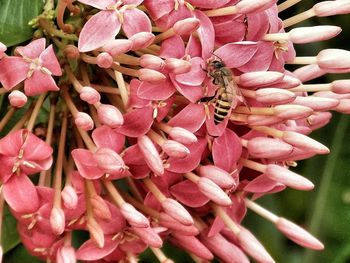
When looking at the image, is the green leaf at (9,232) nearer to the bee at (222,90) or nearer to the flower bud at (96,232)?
the flower bud at (96,232)

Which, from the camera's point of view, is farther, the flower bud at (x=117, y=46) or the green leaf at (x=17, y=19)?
the green leaf at (x=17, y=19)

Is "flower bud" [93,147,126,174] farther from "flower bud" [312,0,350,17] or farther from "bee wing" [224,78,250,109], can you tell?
"flower bud" [312,0,350,17]

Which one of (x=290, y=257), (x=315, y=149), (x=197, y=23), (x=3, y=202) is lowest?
(x=290, y=257)

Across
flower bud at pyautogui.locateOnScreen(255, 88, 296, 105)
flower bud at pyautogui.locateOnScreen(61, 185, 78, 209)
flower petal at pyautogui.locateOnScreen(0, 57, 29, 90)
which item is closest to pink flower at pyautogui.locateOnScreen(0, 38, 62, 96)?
flower petal at pyautogui.locateOnScreen(0, 57, 29, 90)

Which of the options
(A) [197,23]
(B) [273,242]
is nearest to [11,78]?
(A) [197,23]

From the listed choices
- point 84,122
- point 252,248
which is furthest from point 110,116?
point 252,248

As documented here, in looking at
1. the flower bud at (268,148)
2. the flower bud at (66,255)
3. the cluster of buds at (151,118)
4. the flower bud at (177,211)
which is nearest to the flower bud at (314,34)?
the cluster of buds at (151,118)

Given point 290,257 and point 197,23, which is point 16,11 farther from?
point 290,257

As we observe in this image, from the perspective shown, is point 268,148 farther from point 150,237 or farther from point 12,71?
point 12,71
